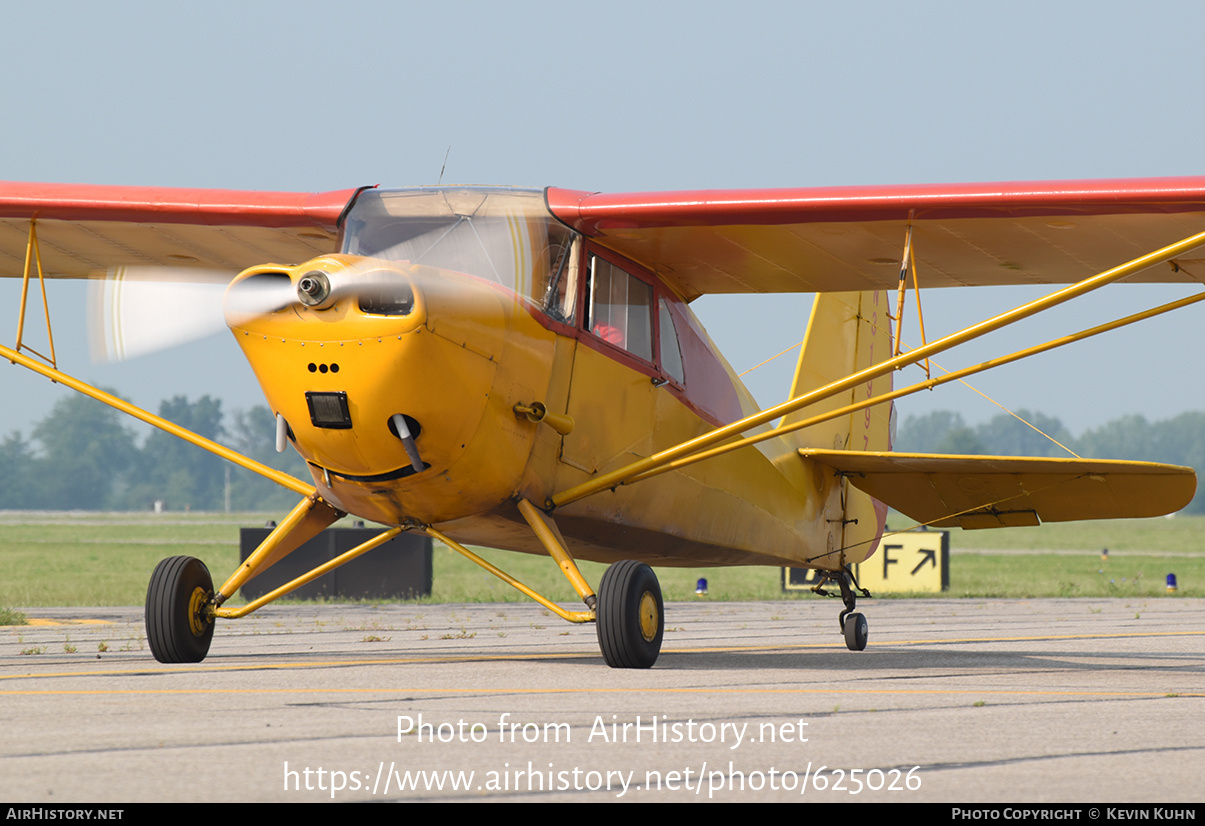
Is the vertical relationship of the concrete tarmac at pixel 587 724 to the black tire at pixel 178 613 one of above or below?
below

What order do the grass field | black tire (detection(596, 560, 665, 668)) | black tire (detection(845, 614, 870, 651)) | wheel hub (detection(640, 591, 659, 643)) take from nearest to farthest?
black tire (detection(596, 560, 665, 668)) < wheel hub (detection(640, 591, 659, 643)) < black tire (detection(845, 614, 870, 651)) < the grass field

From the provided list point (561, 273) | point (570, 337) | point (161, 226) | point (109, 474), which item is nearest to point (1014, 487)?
point (570, 337)

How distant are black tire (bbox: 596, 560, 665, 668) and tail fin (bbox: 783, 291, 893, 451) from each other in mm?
4792

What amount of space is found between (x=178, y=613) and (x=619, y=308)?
142 inches

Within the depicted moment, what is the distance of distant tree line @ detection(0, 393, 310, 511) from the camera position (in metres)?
176

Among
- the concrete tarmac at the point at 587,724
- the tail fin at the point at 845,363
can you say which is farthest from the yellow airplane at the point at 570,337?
the tail fin at the point at 845,363

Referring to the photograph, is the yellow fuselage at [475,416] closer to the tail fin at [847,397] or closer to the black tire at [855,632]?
the black tire at [855,632]

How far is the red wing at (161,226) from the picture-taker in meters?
9.71

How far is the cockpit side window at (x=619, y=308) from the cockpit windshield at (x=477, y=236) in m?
0.32

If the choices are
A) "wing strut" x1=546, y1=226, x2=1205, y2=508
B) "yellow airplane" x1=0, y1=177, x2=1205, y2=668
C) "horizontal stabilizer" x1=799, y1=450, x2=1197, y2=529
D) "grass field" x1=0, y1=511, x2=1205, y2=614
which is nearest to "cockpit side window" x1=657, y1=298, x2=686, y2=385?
"yellow airplane" x1=0, y1=177, x2=1205, y2=668

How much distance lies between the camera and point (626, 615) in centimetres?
822

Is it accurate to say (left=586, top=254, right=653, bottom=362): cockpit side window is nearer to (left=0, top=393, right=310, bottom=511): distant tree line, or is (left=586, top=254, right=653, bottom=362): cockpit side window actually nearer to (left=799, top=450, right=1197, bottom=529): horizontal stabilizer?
(left=799, top=450, right=1197, bottom=529): horizontal stabilizer

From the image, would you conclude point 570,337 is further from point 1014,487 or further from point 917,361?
point 1014,487
